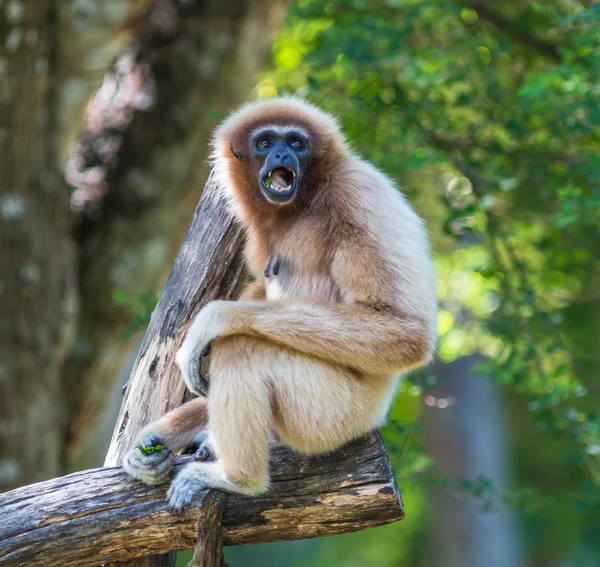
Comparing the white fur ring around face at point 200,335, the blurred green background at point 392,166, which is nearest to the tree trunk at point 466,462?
the blurred green background at point 392,166

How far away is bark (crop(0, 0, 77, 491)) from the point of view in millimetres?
7648

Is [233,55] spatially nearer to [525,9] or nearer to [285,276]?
[525,9]

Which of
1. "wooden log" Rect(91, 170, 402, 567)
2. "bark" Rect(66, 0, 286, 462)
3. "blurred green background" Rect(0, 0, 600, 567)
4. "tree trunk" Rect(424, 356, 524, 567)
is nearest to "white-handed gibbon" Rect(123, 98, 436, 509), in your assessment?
"wooden log" Rect(91, 170, 402, 567)

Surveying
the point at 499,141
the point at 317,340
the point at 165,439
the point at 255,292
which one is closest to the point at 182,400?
the point at 165,439

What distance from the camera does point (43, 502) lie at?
459 cm

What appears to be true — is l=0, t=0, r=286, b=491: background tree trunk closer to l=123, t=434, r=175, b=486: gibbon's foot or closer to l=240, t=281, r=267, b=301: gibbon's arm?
l=240, t=281, r=267, b=301: gibbon's arm

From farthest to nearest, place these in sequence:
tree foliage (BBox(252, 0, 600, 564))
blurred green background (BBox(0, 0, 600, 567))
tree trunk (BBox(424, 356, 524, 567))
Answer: tree trunk (BBox(424, 356, 524, 567)) < blurred green background (BBox(0, 0, 600, 567)) < tree foliage (BBox(252, 0, 600, 564))

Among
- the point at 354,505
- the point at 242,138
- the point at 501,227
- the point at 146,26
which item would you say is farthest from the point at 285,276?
the point at 146,26

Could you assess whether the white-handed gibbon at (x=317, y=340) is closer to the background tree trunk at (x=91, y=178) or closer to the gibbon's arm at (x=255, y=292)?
the gibbon's arm at (x=255, y=292)

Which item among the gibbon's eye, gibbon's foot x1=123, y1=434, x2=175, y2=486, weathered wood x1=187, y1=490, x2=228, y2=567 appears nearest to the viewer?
weathered wood x1=187, y1=490, x2=228, y2=567

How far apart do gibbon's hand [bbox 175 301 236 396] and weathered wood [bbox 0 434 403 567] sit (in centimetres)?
63

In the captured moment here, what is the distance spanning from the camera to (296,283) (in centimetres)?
491

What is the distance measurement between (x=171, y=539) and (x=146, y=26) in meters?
6.13

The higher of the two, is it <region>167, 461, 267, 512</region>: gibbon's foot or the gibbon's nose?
the gibbon's nose
